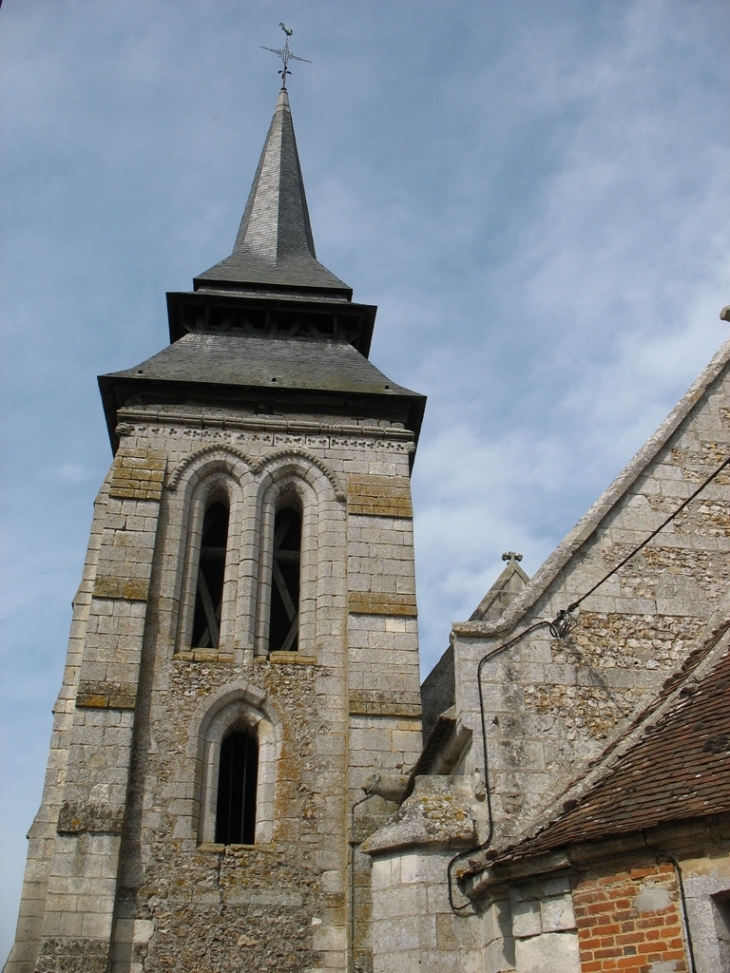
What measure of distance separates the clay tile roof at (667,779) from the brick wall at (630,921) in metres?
0.27

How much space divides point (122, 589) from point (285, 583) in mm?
2307

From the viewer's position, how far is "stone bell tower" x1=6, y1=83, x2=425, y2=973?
10664 mm

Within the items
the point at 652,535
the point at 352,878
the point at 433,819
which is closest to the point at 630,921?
the point at 433,819

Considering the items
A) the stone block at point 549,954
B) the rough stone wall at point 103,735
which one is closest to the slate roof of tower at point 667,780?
the stone block at point 549,954

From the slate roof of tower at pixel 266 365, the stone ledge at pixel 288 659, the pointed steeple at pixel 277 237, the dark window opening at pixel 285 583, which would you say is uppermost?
the pointed steeple at pixel 277 237

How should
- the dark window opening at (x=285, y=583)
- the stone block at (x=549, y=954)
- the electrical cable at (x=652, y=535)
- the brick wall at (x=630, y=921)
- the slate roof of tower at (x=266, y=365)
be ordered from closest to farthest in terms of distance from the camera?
the brick wall at (x=630, y=921) < the stone block at (x=549, y=954) < the electrical cable at (x=652, y=535) < the dark window opening at (x=285, y=583) < the slate roof of tower at (x=266, y=365)

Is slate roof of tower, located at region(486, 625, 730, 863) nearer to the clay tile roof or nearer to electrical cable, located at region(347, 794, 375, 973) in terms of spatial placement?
the clay tile roof

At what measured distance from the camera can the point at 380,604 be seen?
13008 millimetres

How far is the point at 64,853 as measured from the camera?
10.7 metres

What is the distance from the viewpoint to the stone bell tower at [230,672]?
10.7 metres

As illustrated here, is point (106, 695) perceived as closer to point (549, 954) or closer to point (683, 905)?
point (549, 954)

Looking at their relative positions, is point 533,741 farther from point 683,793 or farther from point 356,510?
point 356,510

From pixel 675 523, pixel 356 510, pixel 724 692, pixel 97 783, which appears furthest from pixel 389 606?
pixel 724 692

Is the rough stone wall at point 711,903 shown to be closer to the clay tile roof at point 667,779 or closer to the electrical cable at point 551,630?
the clay tile roof at point 667,779
